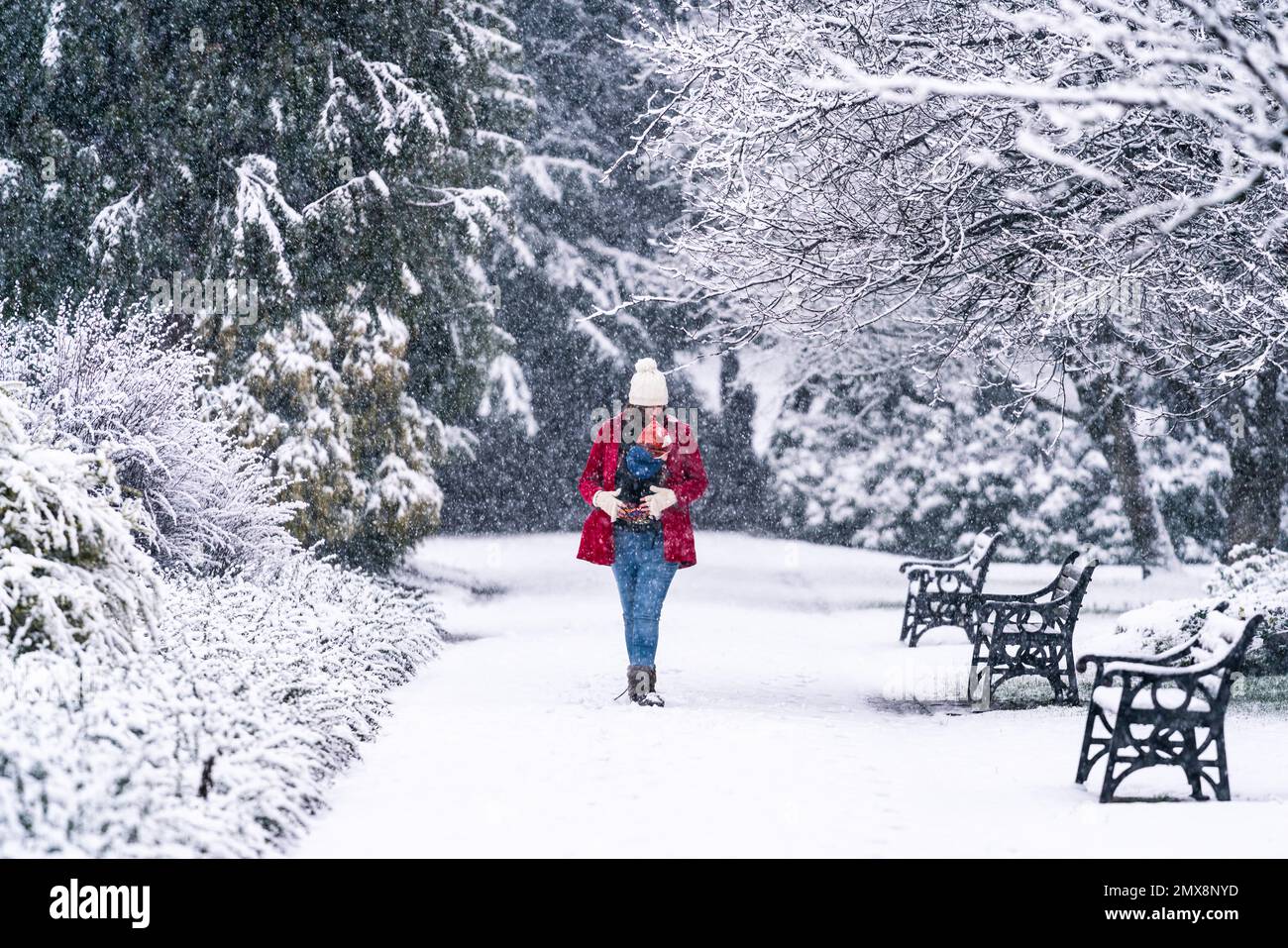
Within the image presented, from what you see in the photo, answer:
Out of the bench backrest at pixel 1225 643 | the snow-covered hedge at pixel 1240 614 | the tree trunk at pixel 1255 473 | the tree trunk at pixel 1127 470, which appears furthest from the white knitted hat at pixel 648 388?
the tree trunk at pixel 1127 470

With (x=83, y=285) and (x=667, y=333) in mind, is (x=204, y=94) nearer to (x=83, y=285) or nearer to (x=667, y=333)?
(x=83, y=285)

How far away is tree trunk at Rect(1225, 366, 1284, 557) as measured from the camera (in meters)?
12.7

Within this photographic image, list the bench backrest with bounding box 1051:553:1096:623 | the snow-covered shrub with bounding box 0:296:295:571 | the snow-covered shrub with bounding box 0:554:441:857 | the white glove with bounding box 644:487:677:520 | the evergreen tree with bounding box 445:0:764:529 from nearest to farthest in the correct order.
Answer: the snow-covered shrub with bounding box 0:554:441:857
the white glove with bounding box 644:487:677:520
the bench backrest with bounding box 1051:553:1096:623
the snow-covered shrub with bounding box 0:296:295:571
the evergreen tree with bounding box 445:0:764:529

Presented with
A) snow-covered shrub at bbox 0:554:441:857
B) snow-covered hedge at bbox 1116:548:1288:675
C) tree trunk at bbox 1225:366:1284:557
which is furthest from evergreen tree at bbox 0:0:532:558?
tree trunk at bbox 1225:366:1284:557

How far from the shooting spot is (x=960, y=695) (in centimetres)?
906

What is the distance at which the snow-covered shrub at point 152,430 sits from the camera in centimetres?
848

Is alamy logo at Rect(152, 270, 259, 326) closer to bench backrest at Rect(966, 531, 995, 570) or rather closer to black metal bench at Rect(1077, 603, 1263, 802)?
bench backrest at Rect(966, 531, 995, 570)

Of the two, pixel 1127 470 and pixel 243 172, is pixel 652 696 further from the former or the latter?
pixel 1127 470

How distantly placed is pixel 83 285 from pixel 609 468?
6.25 m

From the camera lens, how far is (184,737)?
4.68 meters

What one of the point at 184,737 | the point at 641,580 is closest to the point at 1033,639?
the point at 641,580

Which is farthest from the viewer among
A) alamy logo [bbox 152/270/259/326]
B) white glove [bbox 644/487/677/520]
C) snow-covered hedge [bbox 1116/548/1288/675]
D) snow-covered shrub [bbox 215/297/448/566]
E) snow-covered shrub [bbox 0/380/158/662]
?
snow-covered shrub [bbox 215/297/448/566]
